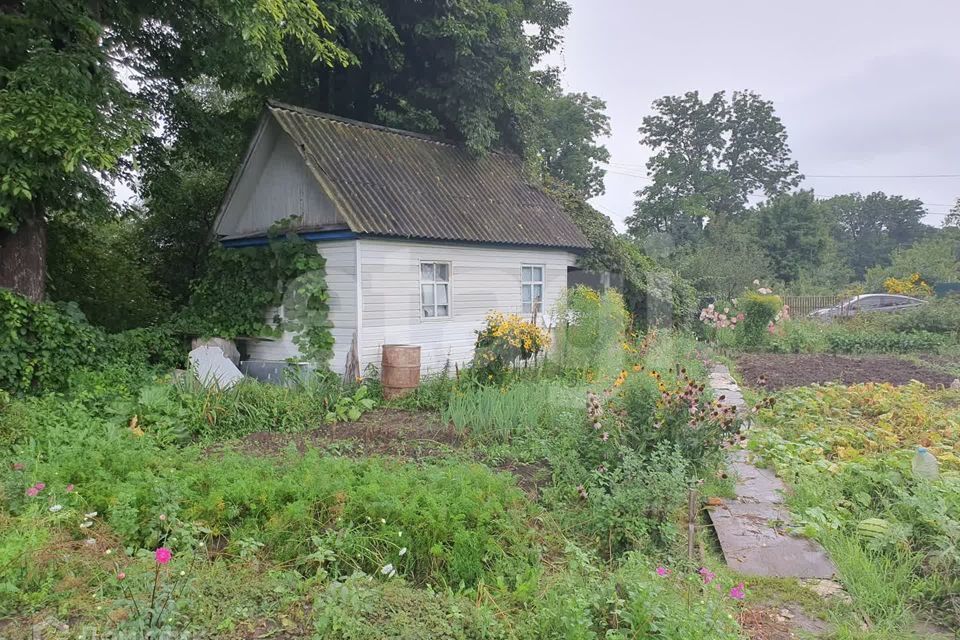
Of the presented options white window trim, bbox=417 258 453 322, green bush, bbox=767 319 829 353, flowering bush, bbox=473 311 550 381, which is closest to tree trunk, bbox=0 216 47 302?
white window trim, bbox=417 258 453 322

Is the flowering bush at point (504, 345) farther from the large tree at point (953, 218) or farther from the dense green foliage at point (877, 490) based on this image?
the large tree at point (953, 218)

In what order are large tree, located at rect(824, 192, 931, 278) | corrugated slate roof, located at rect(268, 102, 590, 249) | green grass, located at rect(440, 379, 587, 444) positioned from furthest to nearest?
large tree, located at rect(824, 192, 931, 278) < corrugated slate roof, located at rect(268, 102, 590, 249) < green grass, located at rect(440, 379, 587, 444)

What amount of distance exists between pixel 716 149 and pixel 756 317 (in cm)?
3052

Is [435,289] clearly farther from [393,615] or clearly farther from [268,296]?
[393,615]

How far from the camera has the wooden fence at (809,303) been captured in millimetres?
21828

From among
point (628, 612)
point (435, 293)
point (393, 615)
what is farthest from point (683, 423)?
point (435, 293)

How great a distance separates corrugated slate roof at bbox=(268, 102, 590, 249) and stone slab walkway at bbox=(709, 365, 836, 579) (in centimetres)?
615

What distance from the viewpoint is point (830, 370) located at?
10.9m

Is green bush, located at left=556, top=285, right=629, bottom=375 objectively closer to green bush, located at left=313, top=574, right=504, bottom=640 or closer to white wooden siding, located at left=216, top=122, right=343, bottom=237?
white wooden siding, located at left=216, top=122, right=343, bottom=237

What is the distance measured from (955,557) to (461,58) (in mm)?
11972

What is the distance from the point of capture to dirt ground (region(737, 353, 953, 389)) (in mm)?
Result: 9719

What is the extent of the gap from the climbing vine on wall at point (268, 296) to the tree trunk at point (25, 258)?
2.02 m

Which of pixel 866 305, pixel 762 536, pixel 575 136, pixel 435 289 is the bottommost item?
pixel 762 536

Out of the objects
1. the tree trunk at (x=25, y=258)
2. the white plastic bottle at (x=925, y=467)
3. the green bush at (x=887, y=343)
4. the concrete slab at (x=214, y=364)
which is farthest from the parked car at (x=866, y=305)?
the tree trunk at (x=25, y=258)
